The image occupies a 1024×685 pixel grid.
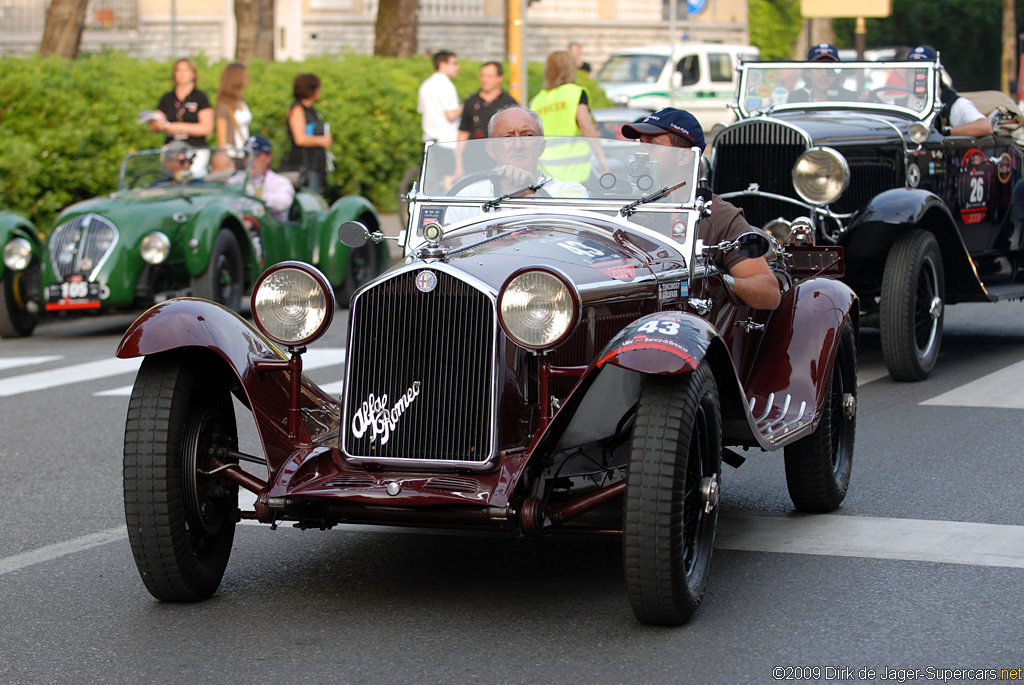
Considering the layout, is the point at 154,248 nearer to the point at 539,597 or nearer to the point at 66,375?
the point at 66,375

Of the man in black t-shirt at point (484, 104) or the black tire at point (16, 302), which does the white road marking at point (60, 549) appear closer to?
the black tire at point (16, 302)

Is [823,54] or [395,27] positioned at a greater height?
[395,27]

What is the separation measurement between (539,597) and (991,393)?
4.74 metres

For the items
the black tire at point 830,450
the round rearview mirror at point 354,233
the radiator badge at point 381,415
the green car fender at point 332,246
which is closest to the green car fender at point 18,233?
the green car fender at point 332,246

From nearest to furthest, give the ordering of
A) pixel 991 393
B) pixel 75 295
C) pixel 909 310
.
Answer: pixel 991 393 < pixel 909 310 < pixel 75 295

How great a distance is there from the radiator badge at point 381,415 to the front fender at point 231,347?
33 centimetres

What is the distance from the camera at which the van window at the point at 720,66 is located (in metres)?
30.2

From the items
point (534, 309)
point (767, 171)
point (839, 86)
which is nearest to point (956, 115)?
point (839, 86)

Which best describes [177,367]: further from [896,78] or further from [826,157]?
[896,78]

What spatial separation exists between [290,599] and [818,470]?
222cm

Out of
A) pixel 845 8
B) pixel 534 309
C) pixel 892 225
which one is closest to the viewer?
pixel 534 309

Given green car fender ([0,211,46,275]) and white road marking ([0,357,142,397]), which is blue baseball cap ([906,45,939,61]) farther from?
green car fender ([0,211,46,275])

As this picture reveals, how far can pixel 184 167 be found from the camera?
40.7 ft

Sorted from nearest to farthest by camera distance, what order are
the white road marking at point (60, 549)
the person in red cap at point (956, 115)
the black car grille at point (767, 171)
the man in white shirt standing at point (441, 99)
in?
the white road marking at point (60, 549), the black car grille at point (767, 171), the person in red cap at point (956, 115), the man in white shirt standing at point (441, 99)
